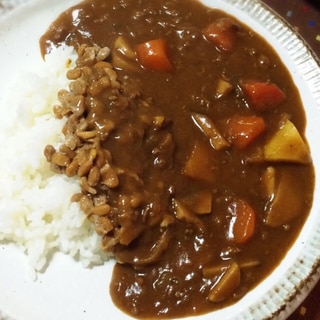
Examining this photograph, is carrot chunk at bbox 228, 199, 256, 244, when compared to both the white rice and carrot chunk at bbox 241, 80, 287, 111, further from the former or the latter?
the white rice

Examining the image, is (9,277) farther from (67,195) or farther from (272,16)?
(272,16)

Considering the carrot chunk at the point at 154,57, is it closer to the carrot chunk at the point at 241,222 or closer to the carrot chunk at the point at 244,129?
the carrot chunk at the point at 244,129

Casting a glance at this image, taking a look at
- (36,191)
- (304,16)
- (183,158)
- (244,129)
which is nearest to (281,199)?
(244,129)

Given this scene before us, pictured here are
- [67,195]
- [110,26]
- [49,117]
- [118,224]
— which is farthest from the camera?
[110,26]

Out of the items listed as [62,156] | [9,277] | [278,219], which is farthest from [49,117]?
[278,219]

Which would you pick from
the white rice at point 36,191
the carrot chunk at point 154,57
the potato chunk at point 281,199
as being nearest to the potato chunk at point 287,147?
the potato chunk at point 281,199

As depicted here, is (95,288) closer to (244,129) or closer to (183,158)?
(183,158)
